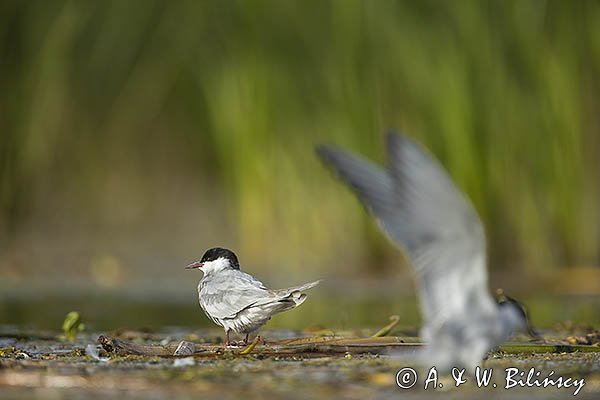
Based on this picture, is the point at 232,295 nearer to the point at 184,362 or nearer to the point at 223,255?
the point at 223,255

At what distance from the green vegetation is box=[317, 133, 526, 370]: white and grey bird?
6.02 metres

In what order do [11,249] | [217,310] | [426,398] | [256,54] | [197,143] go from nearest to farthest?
1. [426,398]
2. [217,310]
3. [256,54]
4. [11,249]
5. [197,143]

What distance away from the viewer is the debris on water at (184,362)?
16.8ft

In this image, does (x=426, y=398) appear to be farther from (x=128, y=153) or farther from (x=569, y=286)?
(x=128, y=153)

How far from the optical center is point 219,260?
6.81 meters

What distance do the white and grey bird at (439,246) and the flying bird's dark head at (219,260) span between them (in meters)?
2.04

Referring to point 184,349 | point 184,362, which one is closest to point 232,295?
point 184,349

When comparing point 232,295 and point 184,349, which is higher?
point 232,295

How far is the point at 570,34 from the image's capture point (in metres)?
11.1

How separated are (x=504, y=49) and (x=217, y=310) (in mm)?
5402

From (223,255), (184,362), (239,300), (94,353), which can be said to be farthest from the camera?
(223,255)

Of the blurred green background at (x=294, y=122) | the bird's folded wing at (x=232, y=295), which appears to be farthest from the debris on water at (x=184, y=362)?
the blurred green background at (x=294, y=122)

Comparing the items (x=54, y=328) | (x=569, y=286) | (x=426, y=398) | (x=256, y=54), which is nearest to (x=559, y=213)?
(x=569, y=286)

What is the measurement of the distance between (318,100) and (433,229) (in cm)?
740
